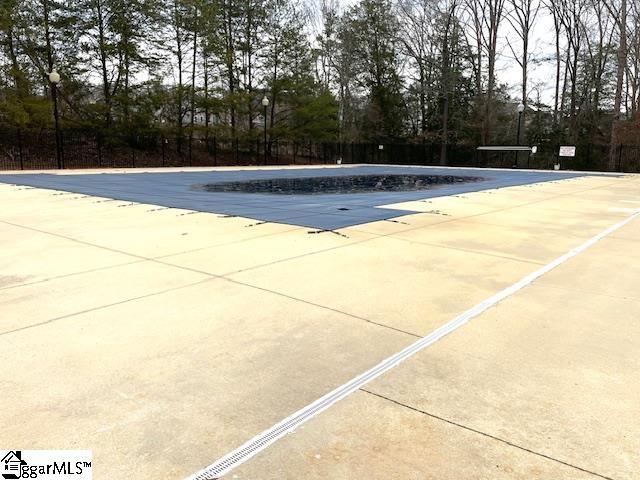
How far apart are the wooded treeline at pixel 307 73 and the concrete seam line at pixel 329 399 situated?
28.6 m

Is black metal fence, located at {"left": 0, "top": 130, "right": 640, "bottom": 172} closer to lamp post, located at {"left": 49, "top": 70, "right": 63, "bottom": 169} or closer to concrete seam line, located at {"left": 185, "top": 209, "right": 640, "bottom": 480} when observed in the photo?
lamp post, located at {"left": 49, "top": 70, "right": 63, "bottom": 169}

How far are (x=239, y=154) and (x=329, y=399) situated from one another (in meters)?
34.2

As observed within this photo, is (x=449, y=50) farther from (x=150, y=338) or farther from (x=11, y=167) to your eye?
(x=150, y=338)

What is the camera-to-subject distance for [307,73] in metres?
35.9

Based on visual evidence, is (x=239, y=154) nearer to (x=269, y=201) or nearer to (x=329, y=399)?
(x=269, y=201)

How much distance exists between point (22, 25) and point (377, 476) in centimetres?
3299

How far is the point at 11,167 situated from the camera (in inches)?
985

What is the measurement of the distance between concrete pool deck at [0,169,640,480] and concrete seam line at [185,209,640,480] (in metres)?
0.04

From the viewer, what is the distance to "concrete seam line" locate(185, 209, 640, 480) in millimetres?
2059

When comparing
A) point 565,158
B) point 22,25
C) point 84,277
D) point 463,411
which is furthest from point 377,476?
point 565,158

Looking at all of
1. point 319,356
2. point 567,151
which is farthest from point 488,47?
point 319,356

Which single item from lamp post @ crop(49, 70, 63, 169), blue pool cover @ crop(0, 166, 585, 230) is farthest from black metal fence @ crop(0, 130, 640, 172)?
blue pool cover @ crop(0, 166, 585, 230)

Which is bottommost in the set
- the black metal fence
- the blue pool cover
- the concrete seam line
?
the concrete seam line

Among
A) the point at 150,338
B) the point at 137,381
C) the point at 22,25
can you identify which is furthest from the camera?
the point at 22,25
